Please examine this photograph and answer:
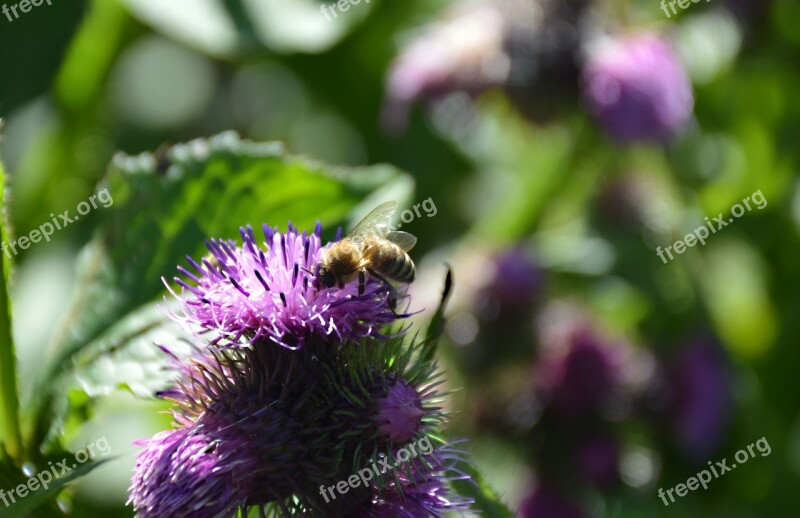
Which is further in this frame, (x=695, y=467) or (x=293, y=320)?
(x=695, y=467)

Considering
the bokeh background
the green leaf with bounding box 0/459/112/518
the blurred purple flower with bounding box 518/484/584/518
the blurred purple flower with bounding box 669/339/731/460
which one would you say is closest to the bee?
the green leaf with bounding box 0/459/112/518

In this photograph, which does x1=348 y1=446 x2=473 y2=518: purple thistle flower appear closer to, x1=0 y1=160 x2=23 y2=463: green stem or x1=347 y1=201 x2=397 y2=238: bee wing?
x1=347 y1=201 x2=397 y2=238: bee wing

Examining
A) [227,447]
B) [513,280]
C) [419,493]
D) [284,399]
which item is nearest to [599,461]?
[513,280]

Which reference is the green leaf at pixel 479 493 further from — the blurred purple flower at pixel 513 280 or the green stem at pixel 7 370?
the blurred purple flower at pixel 513 280

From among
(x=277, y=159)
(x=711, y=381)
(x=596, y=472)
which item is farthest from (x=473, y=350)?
(x=277, y=159)

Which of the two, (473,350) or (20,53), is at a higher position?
(20,53)

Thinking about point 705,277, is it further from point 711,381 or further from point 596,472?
point 596,472
